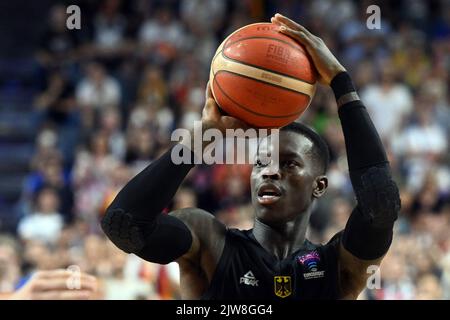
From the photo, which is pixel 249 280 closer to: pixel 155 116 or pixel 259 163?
pixel 259 163

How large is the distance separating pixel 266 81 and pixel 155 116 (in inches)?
291

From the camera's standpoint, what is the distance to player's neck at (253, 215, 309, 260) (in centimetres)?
375

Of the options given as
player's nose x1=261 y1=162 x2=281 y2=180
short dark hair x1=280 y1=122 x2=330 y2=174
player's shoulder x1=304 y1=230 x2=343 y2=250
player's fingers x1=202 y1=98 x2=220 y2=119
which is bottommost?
player's shoulder x1=304 y1=230 x2=343 y2=250

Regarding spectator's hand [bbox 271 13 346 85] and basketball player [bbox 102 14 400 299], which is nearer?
basketball player [bbox 102 14 400 299]

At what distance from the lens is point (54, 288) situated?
2.62 m

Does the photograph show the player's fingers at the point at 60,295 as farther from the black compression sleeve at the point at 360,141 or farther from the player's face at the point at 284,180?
the black compression sleeve at the point at 360,141

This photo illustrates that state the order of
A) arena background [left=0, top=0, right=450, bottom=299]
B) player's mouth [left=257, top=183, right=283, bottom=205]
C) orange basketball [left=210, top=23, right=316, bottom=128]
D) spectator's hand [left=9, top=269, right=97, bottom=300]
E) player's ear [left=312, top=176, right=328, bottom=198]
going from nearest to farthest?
spectator's hand [left=9, top=269, right=97, bottom=300] < orange basketball [left=210, top=23, right=316, bottom=128] < player's mouth [left=257, top=183, right=283, bottom=205] < player's ear [left=312, top=176, right=328, bottom=198] < arena background [left=0, top=0, right=450, bottom=299]

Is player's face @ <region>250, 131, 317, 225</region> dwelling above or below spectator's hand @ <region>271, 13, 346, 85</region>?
below

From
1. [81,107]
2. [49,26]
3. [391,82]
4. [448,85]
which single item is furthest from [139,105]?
[448,85]

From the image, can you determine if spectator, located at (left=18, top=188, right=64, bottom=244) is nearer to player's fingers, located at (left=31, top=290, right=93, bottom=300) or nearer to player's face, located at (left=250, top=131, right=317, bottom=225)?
player's face, located at (left=250, top=131, right=317, bottom=225)

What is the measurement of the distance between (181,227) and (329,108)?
726cm

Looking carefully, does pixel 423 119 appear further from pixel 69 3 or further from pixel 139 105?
pixel 69 3

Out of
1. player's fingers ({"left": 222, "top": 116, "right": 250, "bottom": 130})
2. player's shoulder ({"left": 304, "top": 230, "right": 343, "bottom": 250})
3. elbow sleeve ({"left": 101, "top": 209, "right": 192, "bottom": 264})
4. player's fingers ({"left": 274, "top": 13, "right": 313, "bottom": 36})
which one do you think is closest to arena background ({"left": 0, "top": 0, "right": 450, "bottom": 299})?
player's shoulder ({"left": 304, "top": 230, "right": 343, "bottom": 250})
